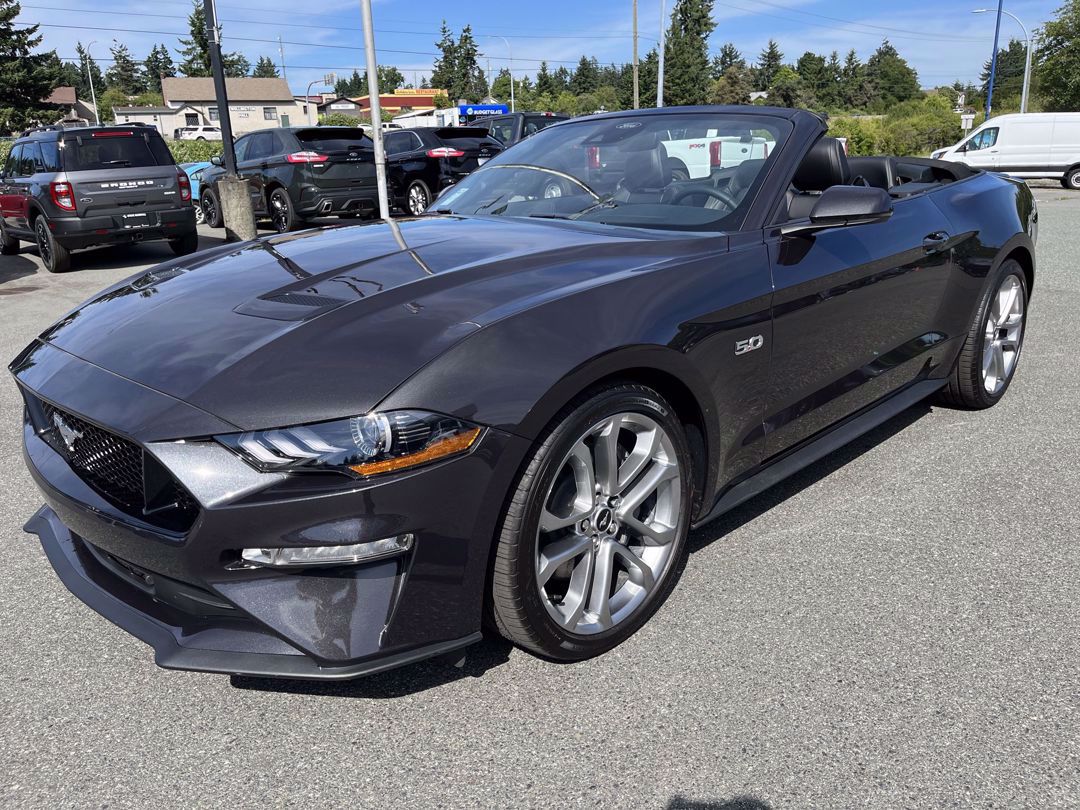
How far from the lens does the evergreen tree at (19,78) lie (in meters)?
56.4

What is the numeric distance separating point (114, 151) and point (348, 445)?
10.5 metres

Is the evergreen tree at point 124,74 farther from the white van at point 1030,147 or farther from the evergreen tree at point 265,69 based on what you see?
the white van at point 1030,147

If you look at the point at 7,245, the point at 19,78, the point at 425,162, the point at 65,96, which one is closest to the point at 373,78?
the point at 425,162

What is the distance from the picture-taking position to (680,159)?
11.0 feet

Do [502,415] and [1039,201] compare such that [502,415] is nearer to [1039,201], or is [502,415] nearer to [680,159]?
[680,159]

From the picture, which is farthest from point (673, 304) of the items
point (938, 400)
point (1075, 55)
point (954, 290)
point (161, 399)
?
point (1075, 55)

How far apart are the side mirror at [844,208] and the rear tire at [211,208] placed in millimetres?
13020

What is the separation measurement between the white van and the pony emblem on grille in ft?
80.4

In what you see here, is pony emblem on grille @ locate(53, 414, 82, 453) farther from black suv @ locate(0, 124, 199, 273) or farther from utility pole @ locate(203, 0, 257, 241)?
utility pole @ locate(203, 0, 257, 241)

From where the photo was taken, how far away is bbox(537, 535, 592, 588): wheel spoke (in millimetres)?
2264

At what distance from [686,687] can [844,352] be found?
1507mm

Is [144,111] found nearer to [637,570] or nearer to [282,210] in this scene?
[282,210]

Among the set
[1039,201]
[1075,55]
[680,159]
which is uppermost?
[1075,55]

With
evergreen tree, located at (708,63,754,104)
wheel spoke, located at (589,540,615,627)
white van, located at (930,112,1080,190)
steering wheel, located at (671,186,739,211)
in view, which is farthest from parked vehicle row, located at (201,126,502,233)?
Result: evergreen tree, located at (708,63,754,104)
